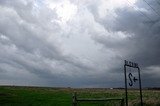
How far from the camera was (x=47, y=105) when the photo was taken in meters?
44.0

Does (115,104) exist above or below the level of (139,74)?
below

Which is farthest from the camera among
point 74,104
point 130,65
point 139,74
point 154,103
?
point 154,103

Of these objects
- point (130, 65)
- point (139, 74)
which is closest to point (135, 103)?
point (139, 74)

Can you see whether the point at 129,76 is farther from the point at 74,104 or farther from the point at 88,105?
the point at 88,105

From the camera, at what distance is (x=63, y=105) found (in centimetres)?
4447

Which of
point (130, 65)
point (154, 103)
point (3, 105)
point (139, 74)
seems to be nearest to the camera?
point (130, 65)

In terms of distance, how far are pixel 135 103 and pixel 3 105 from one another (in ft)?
59.9

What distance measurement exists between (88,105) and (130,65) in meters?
23.4

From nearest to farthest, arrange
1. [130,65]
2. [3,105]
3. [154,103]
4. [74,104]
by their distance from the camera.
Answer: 1. [74,104]
2. [130,65]
3. [154,103]
4. [3,105]

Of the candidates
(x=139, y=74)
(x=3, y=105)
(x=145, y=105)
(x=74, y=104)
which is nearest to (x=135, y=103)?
(x=145, y=105)

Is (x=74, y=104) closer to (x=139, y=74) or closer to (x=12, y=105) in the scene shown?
(x=139, y=74)

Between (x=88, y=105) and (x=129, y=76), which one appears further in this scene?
(x=88, y=105)

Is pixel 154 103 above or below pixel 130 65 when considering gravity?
below

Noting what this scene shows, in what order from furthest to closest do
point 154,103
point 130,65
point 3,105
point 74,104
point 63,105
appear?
point 63,105 < point 3,105 < point 154,103 < point 130,65 < point 74,104
